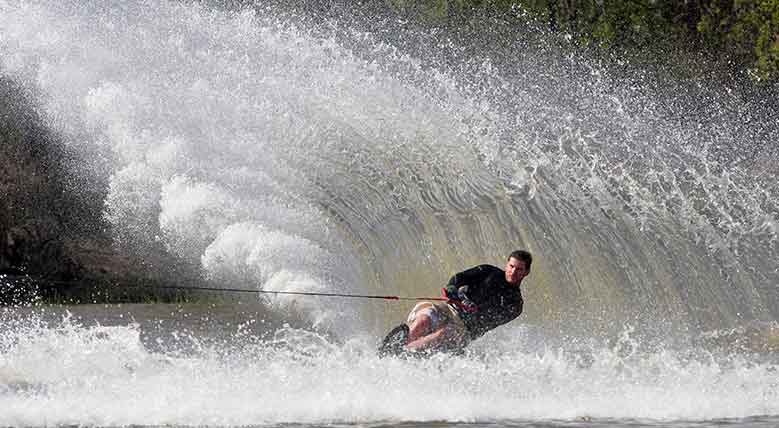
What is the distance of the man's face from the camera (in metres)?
10.3

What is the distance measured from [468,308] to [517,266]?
49cm

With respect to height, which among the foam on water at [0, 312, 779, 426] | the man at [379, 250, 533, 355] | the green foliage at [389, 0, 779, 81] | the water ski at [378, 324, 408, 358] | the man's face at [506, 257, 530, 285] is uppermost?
the green foliage at [389, 0, 779, 81]

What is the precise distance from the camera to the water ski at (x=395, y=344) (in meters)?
10.0

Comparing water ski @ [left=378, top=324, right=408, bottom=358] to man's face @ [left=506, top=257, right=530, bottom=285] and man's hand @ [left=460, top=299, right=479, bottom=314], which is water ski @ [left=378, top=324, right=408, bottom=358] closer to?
man's hand @ [left=460, top=299, right=479, bottom=314]

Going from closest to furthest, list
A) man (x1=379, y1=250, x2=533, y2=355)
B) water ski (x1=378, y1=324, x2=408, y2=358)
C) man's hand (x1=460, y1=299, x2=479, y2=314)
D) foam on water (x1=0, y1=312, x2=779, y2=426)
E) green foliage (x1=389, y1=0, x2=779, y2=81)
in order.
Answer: foam on water (x1=0, y1=312, x2=779, y2=426) → water ski (x1=378, y1=324, x2=408, y2=358) → man (x1=379, y1=250, x2=533, y2=355) → man's hand (x1=460, y1=299, x2=479, y2=314) → green foliage (x1=389, y1=0, x2=779, y2=81)

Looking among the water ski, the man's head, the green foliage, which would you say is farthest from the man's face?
the green foliage

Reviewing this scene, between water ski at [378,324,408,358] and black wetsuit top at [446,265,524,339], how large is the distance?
18.1 inches

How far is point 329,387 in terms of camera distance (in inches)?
360

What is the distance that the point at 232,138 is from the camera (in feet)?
42.1

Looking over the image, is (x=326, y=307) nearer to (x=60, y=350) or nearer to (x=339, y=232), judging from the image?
(x=339, y=232)

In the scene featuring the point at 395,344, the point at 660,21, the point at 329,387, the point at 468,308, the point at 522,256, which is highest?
the point at 660,21

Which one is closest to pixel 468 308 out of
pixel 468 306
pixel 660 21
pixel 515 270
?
pixel 468 306

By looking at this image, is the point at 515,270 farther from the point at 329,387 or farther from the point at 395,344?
the point at 329,387

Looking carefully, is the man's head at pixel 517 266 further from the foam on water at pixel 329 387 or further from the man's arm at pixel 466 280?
the foam on water at pixel 329 387
